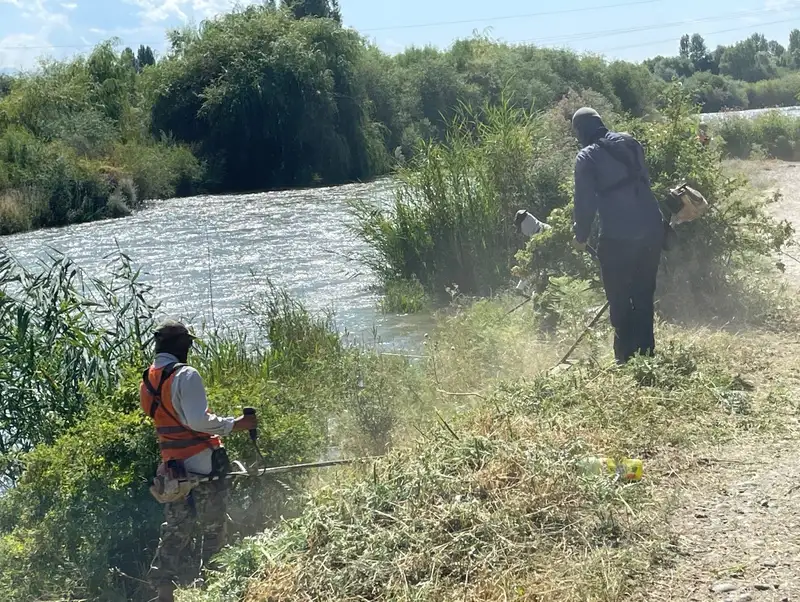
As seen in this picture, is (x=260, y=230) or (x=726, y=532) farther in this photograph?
(x=260, y=230)

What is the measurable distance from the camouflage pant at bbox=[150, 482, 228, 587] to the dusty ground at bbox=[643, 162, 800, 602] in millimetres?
2877

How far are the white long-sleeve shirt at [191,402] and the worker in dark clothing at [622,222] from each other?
10.3 feet

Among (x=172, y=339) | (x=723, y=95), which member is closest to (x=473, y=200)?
Answer: (x=172, y=339)

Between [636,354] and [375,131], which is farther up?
[375,131]

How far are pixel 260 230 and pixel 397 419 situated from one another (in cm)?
1795

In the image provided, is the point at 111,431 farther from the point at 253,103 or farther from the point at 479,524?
the point at 253,103

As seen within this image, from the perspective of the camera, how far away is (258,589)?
428cm

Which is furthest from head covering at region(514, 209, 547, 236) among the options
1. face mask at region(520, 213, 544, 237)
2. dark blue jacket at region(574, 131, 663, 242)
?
dark blue jacket at region(574, 131, 663, 242)

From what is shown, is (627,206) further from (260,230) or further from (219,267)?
(260,230)

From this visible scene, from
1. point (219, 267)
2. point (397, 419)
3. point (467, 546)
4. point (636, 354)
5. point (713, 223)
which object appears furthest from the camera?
point (219, 267)

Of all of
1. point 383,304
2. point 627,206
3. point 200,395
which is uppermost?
point 627,206

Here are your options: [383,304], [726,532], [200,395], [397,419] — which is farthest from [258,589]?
[383,304]

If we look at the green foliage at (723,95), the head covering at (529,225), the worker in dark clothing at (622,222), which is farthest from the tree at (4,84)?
the worker in dark clothing at (622,222)

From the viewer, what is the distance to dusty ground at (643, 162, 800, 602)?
397 cm
